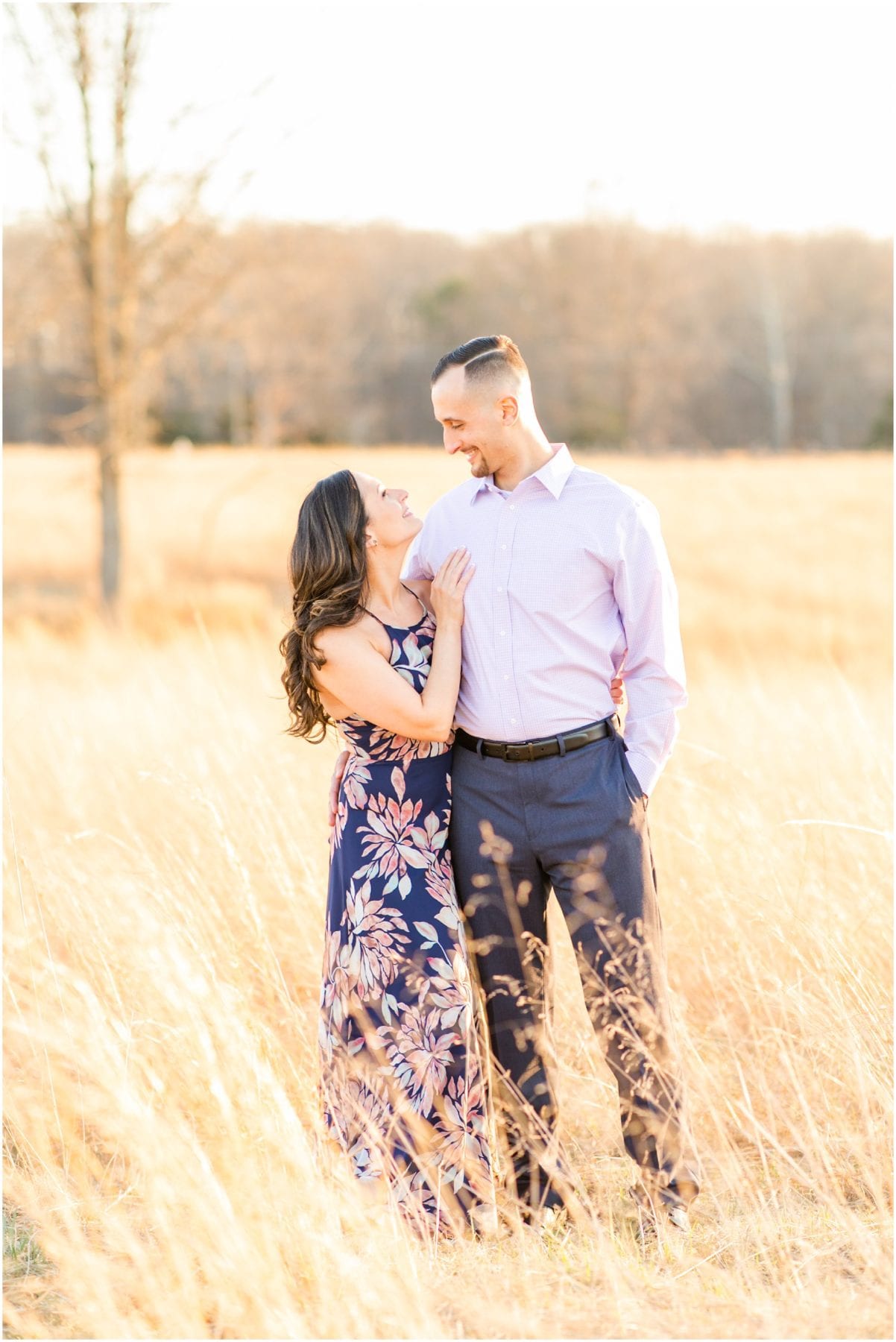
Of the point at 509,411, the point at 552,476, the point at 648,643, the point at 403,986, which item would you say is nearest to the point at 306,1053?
the point at 403,986

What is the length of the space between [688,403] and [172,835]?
155 feet

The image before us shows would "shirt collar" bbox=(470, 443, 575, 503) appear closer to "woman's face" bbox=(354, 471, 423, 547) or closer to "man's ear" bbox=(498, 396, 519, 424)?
"man's ear" bbox=(498, 396, 519, 424)

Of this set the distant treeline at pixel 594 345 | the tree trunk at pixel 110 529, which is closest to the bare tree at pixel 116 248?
the tree trunk at pixel 110 529

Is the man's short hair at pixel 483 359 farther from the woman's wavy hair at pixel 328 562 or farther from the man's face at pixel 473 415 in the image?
the woman's wavy hair at pixel 328 562

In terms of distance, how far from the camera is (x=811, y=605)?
14.4m

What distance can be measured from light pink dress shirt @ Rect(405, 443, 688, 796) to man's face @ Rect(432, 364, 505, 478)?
0.41ft

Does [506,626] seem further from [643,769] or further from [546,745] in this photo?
[643,769]

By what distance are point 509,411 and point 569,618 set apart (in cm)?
57

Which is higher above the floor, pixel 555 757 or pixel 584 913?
pixel 555 757

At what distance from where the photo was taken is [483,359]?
3.18 meters

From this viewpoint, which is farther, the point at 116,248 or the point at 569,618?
the point at 116,248

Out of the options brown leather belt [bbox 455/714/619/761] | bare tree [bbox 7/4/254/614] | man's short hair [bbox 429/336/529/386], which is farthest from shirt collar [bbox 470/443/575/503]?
bare tree [bbox 7/4/254/614]

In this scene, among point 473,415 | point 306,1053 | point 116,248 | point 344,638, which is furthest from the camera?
point 116,248

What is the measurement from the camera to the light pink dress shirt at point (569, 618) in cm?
315
